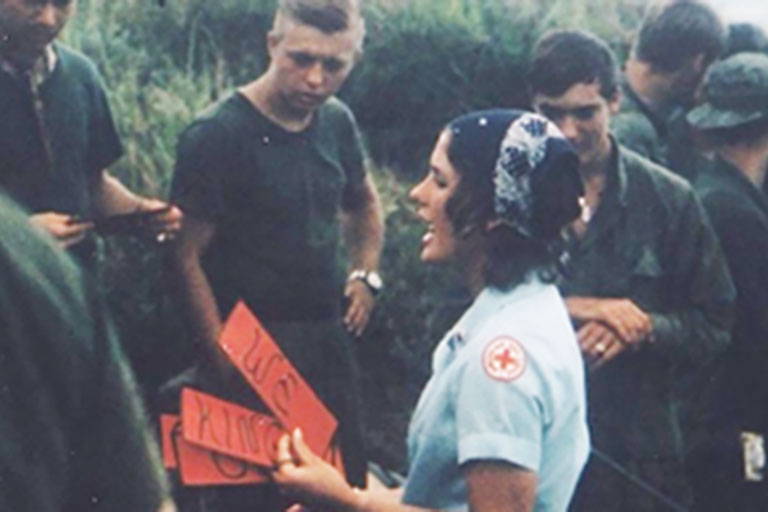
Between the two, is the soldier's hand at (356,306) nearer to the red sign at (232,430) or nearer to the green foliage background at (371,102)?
the green foliage background at (371,102)

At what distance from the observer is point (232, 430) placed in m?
2.18

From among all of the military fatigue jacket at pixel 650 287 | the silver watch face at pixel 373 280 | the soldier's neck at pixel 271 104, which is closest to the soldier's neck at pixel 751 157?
the military fatigue jacket at pixel 650 287

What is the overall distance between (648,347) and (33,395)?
77.9 inches

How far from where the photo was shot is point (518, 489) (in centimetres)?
185

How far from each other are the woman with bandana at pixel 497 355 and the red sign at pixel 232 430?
0.13 metres

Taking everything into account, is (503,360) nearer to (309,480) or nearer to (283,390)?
(309,480)

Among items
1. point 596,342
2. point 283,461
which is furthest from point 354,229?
point 283,461

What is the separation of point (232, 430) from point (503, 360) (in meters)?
0.46

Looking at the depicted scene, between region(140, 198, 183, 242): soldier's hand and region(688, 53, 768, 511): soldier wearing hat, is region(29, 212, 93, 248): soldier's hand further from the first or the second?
region(688, 53, 768, 511): soldier wearing hat

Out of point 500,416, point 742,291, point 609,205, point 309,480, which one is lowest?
point 742,291

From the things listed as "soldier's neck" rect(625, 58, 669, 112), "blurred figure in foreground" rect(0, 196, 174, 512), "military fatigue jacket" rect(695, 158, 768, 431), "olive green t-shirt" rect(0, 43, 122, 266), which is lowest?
"military fatigue jacket" rect(695, 158, 768, 431)

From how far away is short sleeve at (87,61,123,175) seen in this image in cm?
273

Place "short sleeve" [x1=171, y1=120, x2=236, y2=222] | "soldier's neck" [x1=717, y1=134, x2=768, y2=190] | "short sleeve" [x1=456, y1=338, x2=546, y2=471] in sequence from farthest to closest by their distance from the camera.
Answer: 1. "soldier's neck" [x1=717, y1=134, x2=768, y2=190]
2. "short sleeve" [x1=171, y1=120, x2=236, y2=222]
3. "short sleeve" [x1=456, y1=338, x2=546, y2=471]

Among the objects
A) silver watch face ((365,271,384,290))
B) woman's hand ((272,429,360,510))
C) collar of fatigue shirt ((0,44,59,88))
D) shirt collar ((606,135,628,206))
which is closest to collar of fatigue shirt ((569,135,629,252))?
shirt collar ((606,135,628,206))
